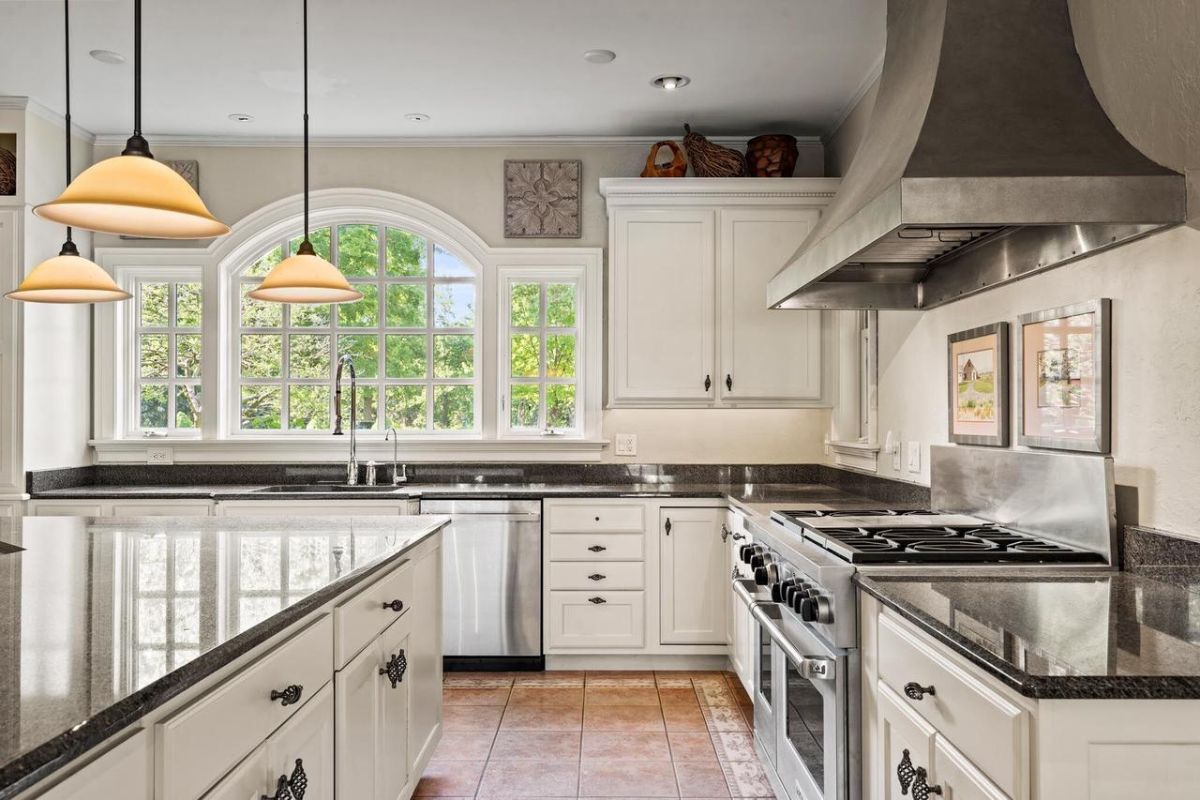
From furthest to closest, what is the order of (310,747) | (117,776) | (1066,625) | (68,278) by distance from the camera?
(68,278)
(310,747)
(1066,625)
(117,776)

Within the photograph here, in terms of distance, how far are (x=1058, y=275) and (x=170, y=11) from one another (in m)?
3.12

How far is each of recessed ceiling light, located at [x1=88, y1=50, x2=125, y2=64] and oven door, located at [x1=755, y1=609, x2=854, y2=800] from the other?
3.36 metres

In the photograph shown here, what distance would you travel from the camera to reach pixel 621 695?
12.3 ft

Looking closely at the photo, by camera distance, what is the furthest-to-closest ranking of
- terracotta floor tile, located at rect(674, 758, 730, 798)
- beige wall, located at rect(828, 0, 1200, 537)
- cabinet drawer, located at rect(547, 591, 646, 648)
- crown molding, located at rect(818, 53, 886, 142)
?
cabinet drawer, located at rect(547, 591, 646, 648), crown molding, located at rect(818, 53, 886, 142), terracotta floor tile, located at rect(674, 758, 730, 798), beige wall, located at rect(828, 0, 1200, 537)

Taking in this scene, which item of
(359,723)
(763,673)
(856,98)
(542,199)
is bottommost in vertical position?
(763,673)

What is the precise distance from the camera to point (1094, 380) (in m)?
2.09

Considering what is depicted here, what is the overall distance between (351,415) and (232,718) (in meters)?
3.31

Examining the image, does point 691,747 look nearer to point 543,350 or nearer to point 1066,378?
point 1066,378

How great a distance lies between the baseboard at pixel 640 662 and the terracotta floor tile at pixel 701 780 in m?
1.07

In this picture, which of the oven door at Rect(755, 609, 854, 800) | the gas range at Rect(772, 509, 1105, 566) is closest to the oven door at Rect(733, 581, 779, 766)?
the oven door at Rect(755, 609, 854, 800)

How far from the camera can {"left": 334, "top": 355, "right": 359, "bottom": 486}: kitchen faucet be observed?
4.35m

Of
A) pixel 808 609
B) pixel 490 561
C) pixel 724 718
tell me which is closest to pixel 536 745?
pixel 724 718

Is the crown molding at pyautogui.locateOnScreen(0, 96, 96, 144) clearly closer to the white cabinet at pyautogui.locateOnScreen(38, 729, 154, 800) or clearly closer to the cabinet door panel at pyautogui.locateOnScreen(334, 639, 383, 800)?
the cabinet door panel at pyautogui.locateOnScreen(334, 639, 383, 800)

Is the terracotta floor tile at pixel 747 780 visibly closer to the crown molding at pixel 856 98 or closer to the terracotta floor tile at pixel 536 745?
the terracotta floor tile at pixel 536 745
